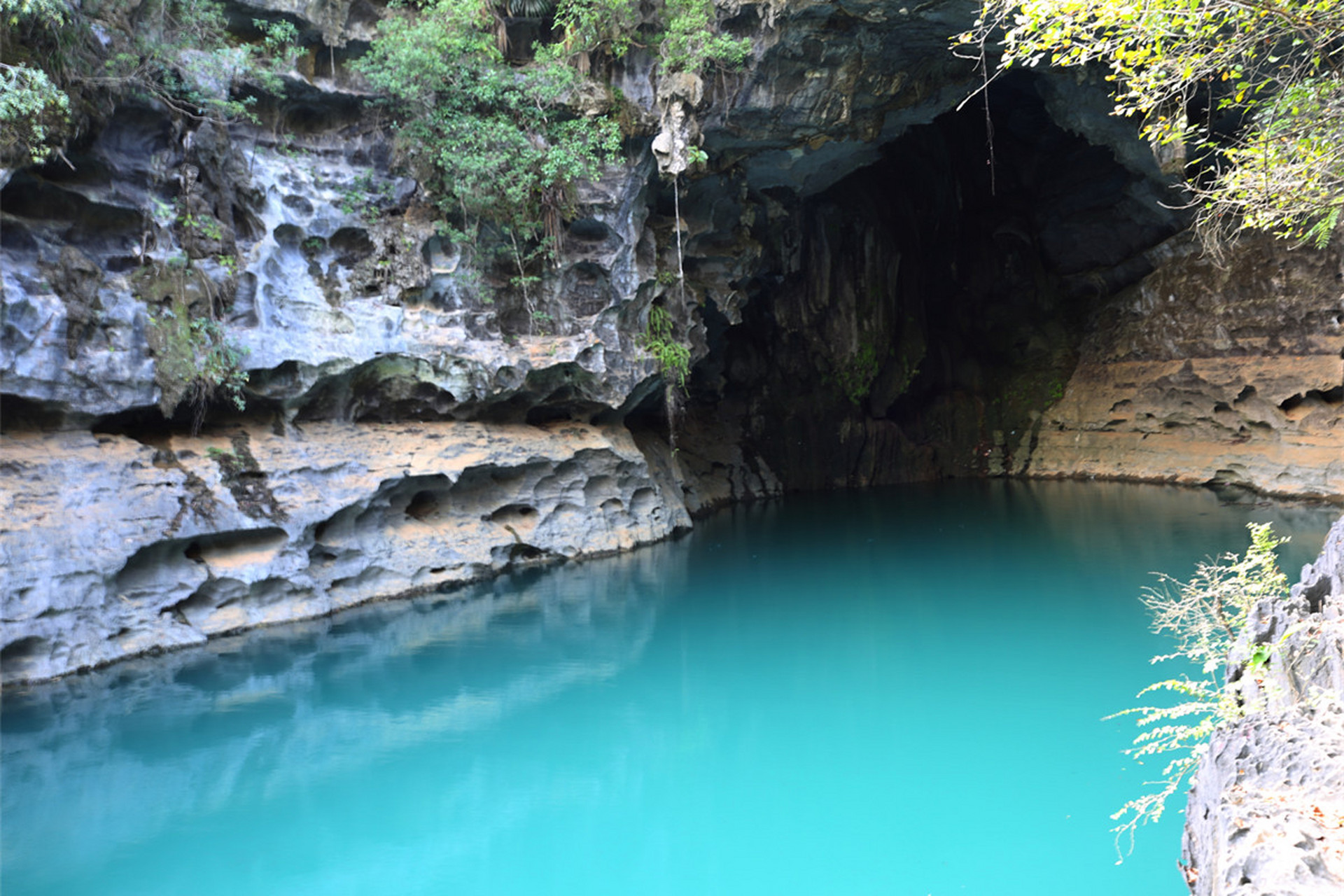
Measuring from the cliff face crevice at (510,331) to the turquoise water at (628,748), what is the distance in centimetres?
141

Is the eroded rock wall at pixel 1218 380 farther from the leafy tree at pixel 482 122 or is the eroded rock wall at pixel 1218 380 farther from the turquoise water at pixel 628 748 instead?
the leafy tree at pixel 482 122

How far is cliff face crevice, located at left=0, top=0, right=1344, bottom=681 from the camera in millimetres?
9492

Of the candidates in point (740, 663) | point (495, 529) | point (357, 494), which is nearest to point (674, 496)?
point (495, 529)

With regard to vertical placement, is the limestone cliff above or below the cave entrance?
below

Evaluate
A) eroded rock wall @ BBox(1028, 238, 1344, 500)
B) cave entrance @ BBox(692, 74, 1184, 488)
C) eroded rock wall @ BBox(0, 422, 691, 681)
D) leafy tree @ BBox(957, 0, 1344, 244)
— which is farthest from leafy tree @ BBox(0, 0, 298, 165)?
eroded rock wall @ BBox(1028, 238, 1344, 500)

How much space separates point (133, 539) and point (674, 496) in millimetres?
9130

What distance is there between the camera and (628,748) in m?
6.68

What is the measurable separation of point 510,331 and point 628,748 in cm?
827

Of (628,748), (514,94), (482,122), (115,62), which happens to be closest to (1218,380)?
(514,94)

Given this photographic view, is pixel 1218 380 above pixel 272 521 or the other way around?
above

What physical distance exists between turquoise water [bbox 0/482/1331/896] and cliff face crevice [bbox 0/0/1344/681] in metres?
1.41

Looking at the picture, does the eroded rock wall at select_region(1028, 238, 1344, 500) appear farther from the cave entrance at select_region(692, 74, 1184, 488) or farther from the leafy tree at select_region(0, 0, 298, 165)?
the leafy tree at select_region(0, 0, 298, 165)

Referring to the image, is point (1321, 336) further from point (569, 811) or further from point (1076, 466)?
point (569, 811)

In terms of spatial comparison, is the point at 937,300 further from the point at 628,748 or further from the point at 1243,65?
the point at 628,748
